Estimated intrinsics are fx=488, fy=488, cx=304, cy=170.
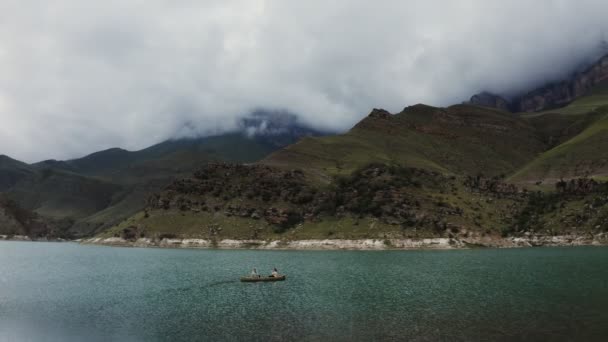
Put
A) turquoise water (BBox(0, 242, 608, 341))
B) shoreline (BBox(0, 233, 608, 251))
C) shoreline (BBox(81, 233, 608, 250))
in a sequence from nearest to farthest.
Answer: turquoise water (BBox(0, 242, 608, 341)), shoreline (BBox(0, 233, 608, 251)), shoreline (BBox(81, 233, 608, 250))

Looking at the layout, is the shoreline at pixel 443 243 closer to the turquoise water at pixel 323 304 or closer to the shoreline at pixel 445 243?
the shoreline at pixel 445 243

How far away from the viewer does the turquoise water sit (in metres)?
44.9

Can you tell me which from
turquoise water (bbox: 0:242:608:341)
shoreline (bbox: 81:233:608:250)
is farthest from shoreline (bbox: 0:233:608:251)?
turquoise water (bbox: 0:242:608:341)

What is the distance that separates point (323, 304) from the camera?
197ft

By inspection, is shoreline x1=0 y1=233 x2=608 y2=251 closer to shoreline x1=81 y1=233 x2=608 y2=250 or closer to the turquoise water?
shoreline x1=81 y1=233 x2=608 y2=250

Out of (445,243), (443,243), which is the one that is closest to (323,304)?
(443,243)

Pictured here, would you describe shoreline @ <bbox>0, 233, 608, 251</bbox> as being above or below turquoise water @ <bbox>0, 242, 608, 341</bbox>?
above

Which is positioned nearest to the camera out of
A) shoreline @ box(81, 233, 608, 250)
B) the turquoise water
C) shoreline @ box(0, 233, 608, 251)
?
Result: the turquoise water

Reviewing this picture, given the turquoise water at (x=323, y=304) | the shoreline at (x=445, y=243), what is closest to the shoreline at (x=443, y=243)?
the shoreline at (x=445, y=243)

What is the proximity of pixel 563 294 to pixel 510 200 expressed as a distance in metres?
148

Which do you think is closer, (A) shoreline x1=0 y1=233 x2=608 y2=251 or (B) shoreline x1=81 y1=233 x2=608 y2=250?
(A) shoreline x1=0 y1=233 x2=608 y2=251

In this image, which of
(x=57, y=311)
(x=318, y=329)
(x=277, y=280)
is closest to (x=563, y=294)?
(x=318, y=329)

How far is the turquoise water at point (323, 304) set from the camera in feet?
147

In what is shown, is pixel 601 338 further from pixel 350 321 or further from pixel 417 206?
pixel 417 206
